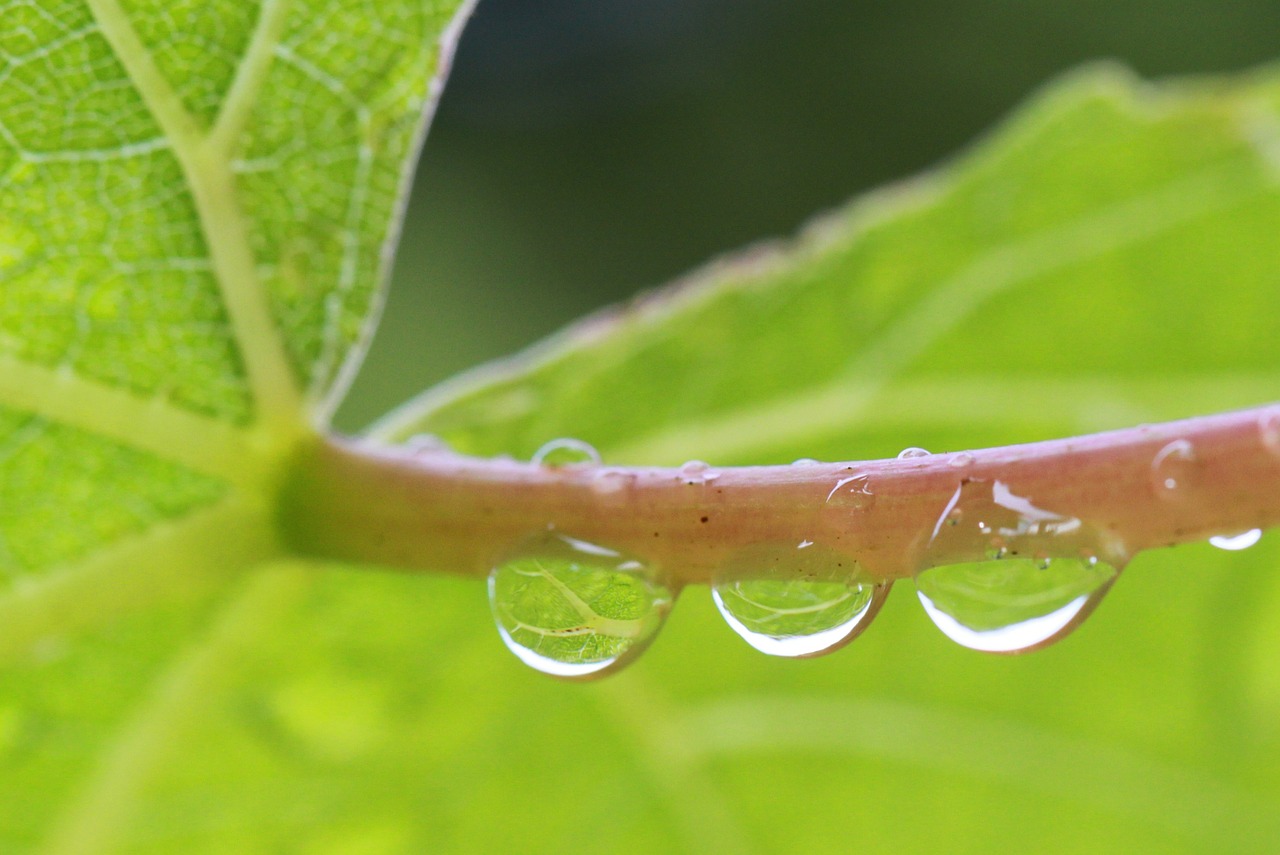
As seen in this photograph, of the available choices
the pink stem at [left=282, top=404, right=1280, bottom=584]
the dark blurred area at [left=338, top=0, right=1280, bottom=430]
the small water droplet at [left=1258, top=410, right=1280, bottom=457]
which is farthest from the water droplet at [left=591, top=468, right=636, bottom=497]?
the dark blurred area at [left=338, top=0, right=1280, bottom=430]

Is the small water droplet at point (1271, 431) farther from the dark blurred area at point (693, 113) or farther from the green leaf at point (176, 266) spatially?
the dark blurred area at point (693, 113)

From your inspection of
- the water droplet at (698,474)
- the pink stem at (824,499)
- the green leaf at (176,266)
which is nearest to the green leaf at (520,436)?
the green leaf at (176,266)

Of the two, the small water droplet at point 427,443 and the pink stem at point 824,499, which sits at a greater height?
the small water droplet at point 427,443

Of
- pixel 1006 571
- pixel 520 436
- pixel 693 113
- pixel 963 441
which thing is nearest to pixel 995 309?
pixel 963 441

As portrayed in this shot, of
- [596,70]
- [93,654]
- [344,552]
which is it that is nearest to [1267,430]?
[344,552]

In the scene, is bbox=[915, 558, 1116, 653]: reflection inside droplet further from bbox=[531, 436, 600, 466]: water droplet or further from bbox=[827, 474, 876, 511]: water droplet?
bbox=[531, 436, 600, 466]: water droplet

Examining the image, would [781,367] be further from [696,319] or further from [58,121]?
[58,121]

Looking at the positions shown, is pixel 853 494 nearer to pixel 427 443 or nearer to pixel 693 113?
pixel 427 443
